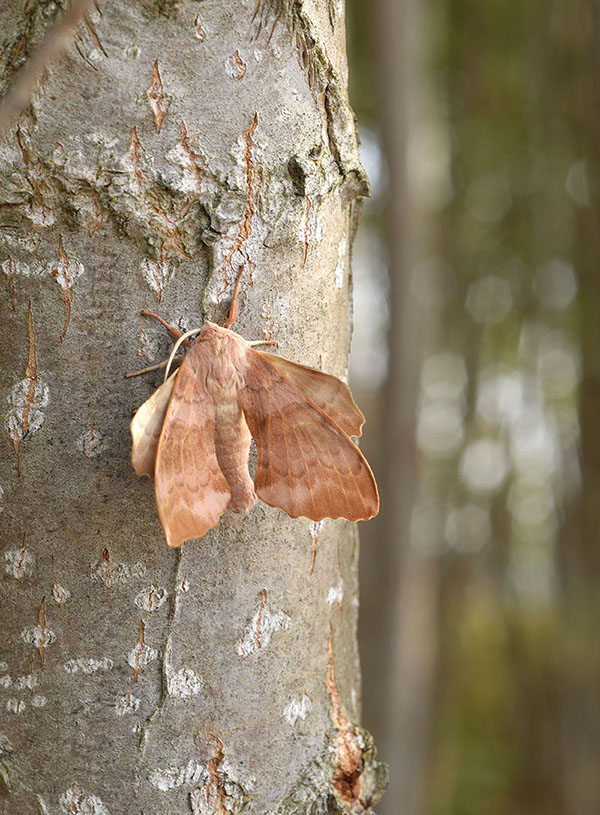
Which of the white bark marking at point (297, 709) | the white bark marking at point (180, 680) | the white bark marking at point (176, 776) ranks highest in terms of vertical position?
the white bark marking at point (180, 680)

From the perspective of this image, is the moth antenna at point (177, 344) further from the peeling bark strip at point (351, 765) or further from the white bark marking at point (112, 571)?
the peeling bark strip at point (351, 765)

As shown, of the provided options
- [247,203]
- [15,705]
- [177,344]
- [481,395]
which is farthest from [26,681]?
[481,395]

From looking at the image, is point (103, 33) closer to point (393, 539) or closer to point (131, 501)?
point (131, 501)

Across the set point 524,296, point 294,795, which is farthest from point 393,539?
point 524,296

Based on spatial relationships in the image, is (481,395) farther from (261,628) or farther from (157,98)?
(157,98)

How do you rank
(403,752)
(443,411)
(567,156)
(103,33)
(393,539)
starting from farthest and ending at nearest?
(443,411), (567,156), (403,752), (393,539), (103,33)

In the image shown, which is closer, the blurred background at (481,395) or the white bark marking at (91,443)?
the white bark marking at (91,443)

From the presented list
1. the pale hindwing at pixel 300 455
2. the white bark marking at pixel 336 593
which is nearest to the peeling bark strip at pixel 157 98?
the pale hindwing at pixel 300 455
